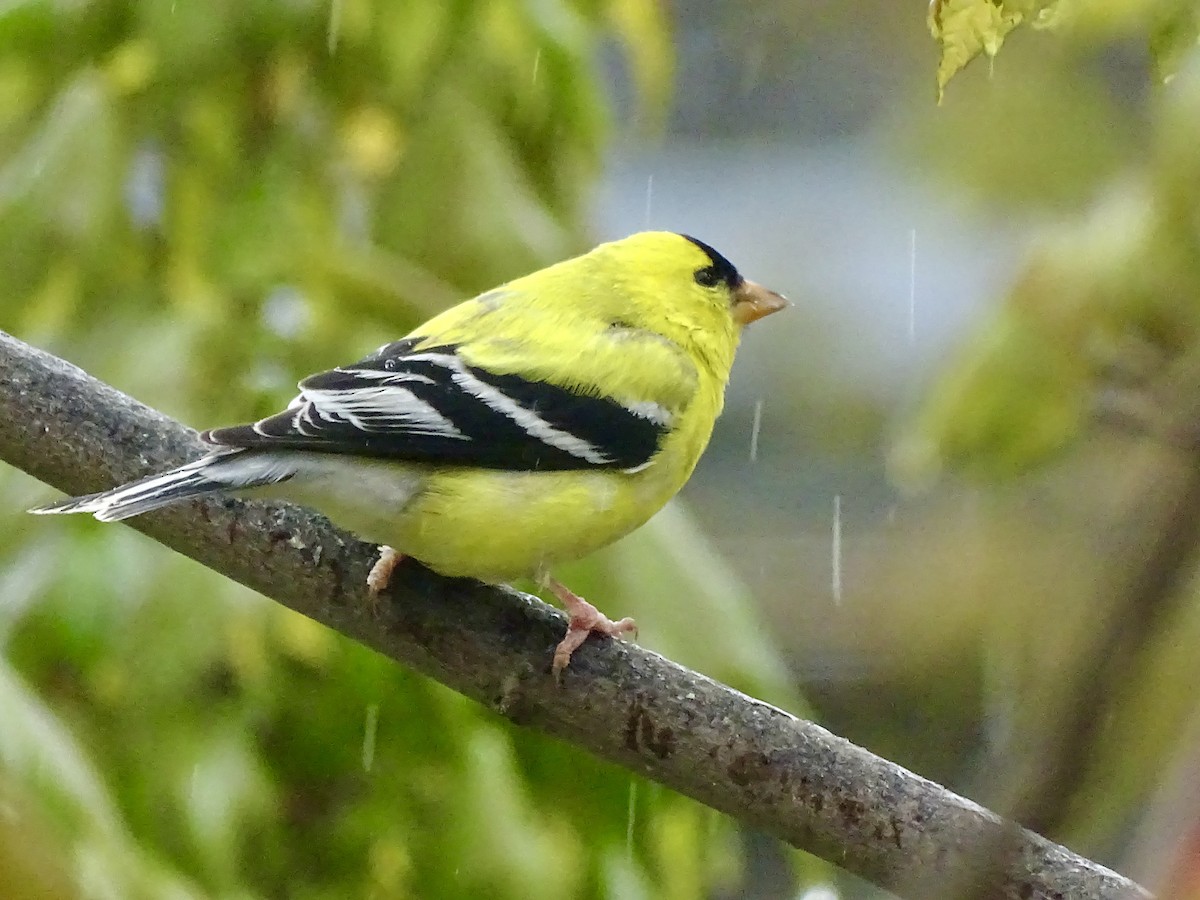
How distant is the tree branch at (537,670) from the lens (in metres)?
1.66

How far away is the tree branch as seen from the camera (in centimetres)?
166

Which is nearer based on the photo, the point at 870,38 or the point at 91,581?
the point at 91,581

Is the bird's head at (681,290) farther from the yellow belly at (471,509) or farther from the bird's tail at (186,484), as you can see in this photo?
the bird's tail at (186,484)

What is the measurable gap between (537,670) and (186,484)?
0.50m

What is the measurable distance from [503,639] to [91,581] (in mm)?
677

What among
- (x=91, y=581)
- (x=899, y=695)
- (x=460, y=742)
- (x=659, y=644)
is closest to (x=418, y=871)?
(x=460, y=742)

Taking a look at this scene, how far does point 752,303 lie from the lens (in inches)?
105

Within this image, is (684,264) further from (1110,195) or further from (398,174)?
(1110,195)

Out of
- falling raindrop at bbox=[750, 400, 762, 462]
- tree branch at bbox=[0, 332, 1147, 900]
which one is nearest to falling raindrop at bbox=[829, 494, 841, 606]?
falling raindrop at bbox=[750, 400, 762, 462]

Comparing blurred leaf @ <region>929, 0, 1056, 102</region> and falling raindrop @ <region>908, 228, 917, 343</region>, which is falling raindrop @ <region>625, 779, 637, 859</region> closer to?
blurred leaf @ <region>929, 0, 1056, 102</region>

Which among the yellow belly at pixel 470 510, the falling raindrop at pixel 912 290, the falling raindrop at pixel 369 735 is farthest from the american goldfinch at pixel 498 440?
the falling raindrop at pixel 912 290

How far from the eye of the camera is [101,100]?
2520mm

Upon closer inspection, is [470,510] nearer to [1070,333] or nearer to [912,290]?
[1070,333]

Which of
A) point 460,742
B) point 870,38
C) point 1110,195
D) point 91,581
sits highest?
point 870,38
